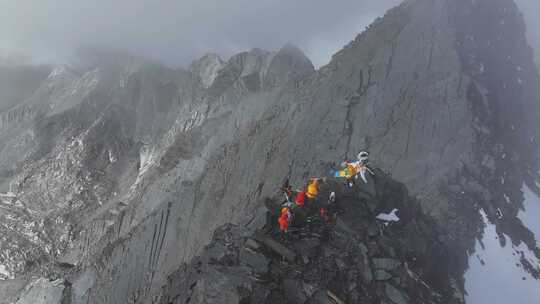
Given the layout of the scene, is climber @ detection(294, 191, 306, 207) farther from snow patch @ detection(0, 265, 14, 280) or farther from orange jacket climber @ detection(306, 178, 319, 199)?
snow patch @ detection(0, 265, 14, 280)

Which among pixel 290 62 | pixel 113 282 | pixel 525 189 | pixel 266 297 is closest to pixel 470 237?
pixel 525 189

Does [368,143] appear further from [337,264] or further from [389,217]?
[337,264]

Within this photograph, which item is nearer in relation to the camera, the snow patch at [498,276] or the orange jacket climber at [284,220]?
the orange jacket climber at [284,220]

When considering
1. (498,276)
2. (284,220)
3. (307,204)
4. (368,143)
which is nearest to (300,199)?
(307,204)

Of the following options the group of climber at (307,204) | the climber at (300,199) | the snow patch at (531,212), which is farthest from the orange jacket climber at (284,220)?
the snow patch at (531,212)

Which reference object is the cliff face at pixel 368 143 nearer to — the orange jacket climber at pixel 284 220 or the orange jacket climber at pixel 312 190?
the orange jacket climber at pixel 284 220

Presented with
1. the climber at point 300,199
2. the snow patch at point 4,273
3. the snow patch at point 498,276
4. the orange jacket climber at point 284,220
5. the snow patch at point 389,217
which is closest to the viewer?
the orange jacket climber at point 284,220

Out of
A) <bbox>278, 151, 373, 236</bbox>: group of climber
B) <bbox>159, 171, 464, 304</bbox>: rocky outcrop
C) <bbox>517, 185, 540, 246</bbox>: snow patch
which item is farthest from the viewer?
<bbox>517, 185, 540, 246</bbox>: snow patch

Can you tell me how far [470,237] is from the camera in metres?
45.4

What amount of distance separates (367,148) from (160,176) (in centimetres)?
6325

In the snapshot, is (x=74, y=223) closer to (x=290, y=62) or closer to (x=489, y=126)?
(x=290, y=62)

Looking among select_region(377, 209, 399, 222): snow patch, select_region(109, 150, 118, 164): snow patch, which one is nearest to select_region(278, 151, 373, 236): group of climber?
select_region(377, 209, 399, 222): snow patch


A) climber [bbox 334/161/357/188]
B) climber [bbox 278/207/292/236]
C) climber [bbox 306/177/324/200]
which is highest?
climber [bbox 334/161/357/188]

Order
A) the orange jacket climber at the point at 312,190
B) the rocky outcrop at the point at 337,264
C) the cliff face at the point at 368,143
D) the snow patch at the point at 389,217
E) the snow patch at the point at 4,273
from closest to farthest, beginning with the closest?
the rocky outcrop at the point at 337,264
the orange jacket climber at the point at 312,190
the snow patch at the point at 389,217
the cliff face at the point at 368,143
the snow patch at the point at 4,273
